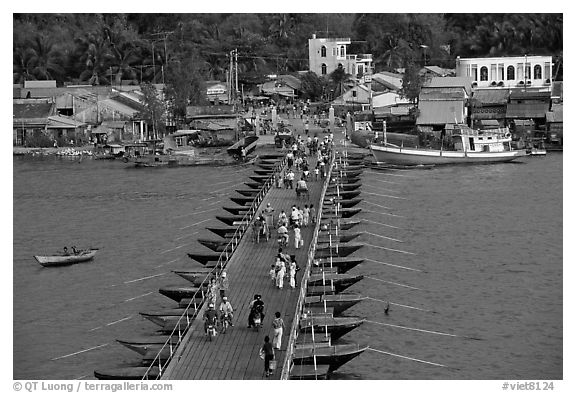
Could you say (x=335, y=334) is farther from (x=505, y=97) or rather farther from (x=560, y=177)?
(x=505, y=97)

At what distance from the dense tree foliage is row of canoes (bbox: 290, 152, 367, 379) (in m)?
46.3

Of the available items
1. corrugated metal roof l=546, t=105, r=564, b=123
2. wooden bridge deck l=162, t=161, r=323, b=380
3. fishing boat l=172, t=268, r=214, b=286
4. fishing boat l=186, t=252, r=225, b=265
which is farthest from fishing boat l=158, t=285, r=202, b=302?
corrugated metal roof l=546, t=105, r=564, b=123

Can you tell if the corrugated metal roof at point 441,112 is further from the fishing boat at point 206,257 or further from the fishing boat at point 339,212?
the fishing boat at point 206,257

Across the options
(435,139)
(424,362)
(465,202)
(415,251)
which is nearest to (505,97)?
(435,139)

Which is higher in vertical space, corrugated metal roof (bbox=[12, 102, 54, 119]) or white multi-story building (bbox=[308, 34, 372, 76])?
white multi-story building (bbox=[308, 34, 372, 76])

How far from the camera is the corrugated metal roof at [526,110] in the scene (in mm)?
73750

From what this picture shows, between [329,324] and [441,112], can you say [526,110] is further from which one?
[329,324]

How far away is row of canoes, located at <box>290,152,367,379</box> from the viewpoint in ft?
85.2

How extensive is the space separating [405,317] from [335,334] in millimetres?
4986

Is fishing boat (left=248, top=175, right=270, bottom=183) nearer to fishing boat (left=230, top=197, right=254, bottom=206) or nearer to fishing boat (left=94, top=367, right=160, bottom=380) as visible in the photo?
fishing boat (left=230, top=197, right=254, bottom=206)

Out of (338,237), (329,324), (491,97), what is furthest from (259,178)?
(491,97)

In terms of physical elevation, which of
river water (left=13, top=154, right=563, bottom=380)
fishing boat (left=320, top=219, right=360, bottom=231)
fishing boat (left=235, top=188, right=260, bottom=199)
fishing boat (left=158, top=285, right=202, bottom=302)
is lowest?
river water (left=13, top=154, right=563, bottom=380)

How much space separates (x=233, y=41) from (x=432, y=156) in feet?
112

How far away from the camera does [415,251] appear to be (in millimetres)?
41562
